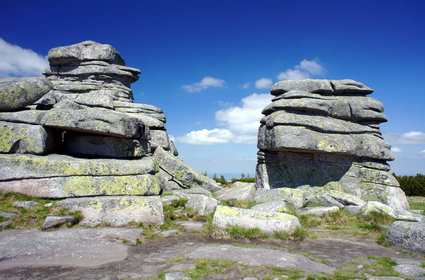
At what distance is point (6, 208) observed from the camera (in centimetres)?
878

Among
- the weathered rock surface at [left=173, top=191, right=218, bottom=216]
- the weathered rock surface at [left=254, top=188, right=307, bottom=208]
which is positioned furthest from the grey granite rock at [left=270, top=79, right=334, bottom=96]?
the weathered rock surface at [left=173, top=191, right=218, bottom=216]

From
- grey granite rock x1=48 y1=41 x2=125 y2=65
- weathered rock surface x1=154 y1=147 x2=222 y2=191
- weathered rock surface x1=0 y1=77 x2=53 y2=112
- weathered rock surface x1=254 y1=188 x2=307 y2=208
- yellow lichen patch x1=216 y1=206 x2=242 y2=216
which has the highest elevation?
grey granite rock x1=48 y1=41 x2=125 y2=65

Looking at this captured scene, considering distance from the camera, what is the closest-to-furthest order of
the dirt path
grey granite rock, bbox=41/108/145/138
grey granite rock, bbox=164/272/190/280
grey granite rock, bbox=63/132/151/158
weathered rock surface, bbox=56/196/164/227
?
grey granite rock, bbox=164/272/190/280 → the dirt path → weathered rock surface, bbox=56/196/164/227 → grey granite rock, bbox=41/108/145/138 → grey granite rock, bbox=63/132/151/158

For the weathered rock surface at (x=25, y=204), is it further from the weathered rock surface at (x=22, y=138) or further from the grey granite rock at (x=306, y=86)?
the grey granite rock at (x=306, y=86)

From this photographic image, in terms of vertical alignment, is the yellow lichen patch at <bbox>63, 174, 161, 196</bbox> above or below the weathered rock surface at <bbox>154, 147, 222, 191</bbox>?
below

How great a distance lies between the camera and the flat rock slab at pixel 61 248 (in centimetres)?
607

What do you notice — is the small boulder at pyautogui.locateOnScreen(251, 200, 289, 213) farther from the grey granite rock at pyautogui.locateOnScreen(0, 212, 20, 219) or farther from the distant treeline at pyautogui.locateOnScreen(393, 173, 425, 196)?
the distant treeline at pyautogui.locateOnScreen(393, 173, 425, 196)

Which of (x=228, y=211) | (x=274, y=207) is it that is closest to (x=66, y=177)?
(x=228, y=211)

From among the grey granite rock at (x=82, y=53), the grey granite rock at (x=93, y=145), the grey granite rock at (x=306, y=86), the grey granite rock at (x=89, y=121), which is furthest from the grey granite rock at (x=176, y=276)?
the grey granite rock at (x=82, y=53)

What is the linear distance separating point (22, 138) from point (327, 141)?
655 inches

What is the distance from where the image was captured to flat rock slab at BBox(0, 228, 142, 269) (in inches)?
239

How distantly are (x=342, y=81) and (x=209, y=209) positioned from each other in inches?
585

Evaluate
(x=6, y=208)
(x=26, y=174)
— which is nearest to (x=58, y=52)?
(x=26, y=174)

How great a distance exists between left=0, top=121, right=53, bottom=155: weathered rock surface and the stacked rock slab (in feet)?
42.7
